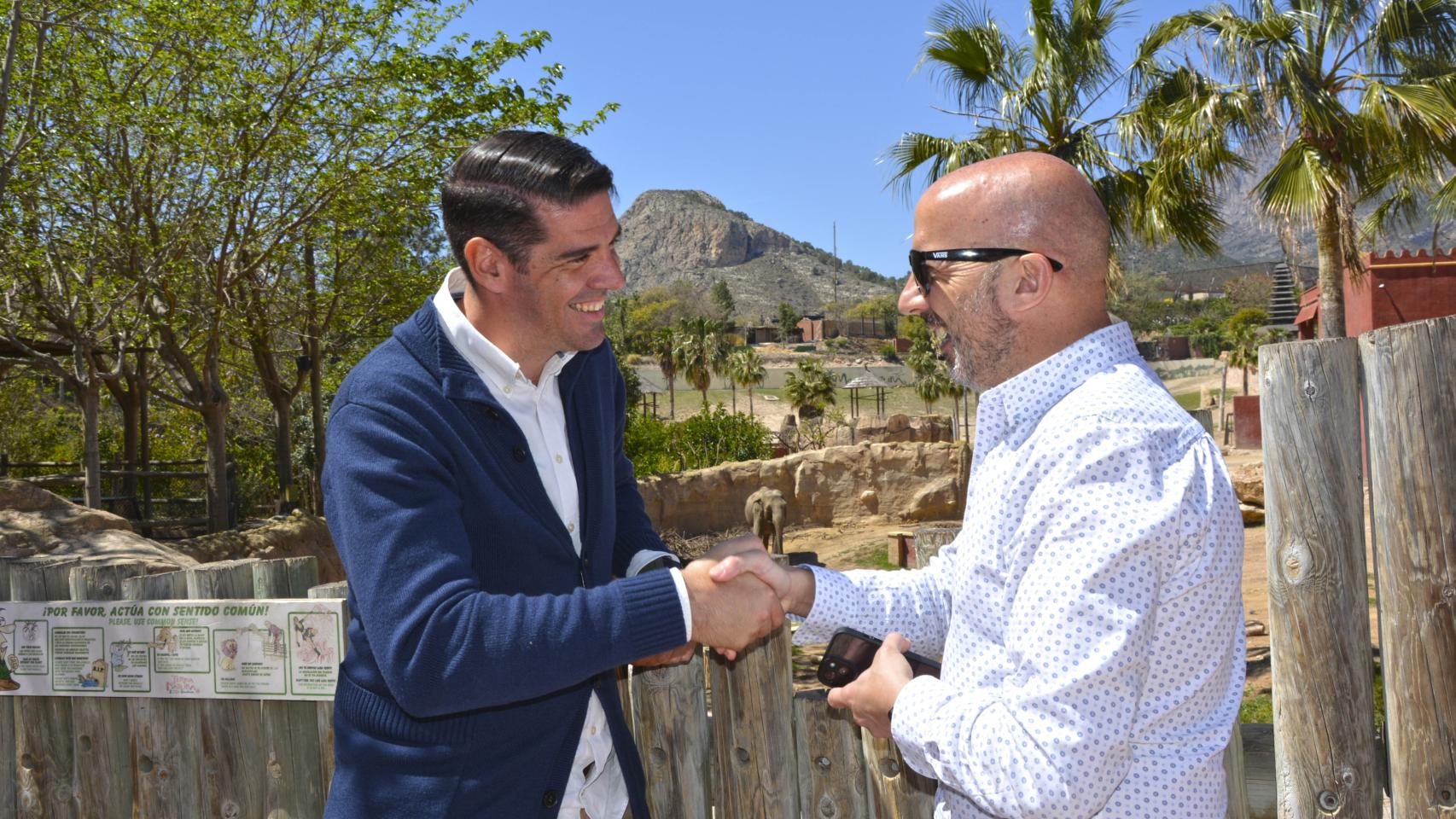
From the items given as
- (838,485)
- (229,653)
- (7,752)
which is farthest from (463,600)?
(838,485)

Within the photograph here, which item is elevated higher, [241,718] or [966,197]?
[966,197]

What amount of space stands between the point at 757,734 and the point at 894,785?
0.31 metres

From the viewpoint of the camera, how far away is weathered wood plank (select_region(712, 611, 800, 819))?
98.6 inches

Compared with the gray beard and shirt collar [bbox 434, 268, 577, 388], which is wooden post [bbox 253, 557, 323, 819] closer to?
shirt collar [bbox 434, 268, 577, 388]

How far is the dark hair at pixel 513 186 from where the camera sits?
6.30 feet

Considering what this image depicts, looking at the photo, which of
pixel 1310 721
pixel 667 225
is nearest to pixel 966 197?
pixel 1310 721

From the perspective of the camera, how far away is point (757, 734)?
2516 millimetres

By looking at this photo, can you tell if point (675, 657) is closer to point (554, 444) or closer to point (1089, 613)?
point (554, 444)

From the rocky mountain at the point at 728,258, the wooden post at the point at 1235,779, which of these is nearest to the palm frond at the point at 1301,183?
the wooden post at the point at 1235,779

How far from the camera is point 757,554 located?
1958 millimetres

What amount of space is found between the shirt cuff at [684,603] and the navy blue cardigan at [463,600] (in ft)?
0.04

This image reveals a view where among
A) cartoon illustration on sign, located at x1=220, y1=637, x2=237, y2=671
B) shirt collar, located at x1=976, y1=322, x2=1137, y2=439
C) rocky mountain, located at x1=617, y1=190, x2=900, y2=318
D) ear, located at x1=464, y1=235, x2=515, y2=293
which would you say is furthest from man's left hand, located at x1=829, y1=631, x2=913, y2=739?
rocky mountain, located at x1=617, y1=190, x2=900, y2=318

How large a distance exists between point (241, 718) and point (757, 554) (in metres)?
1.66

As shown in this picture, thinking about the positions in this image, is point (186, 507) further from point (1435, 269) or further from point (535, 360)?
point (1435, 269)
